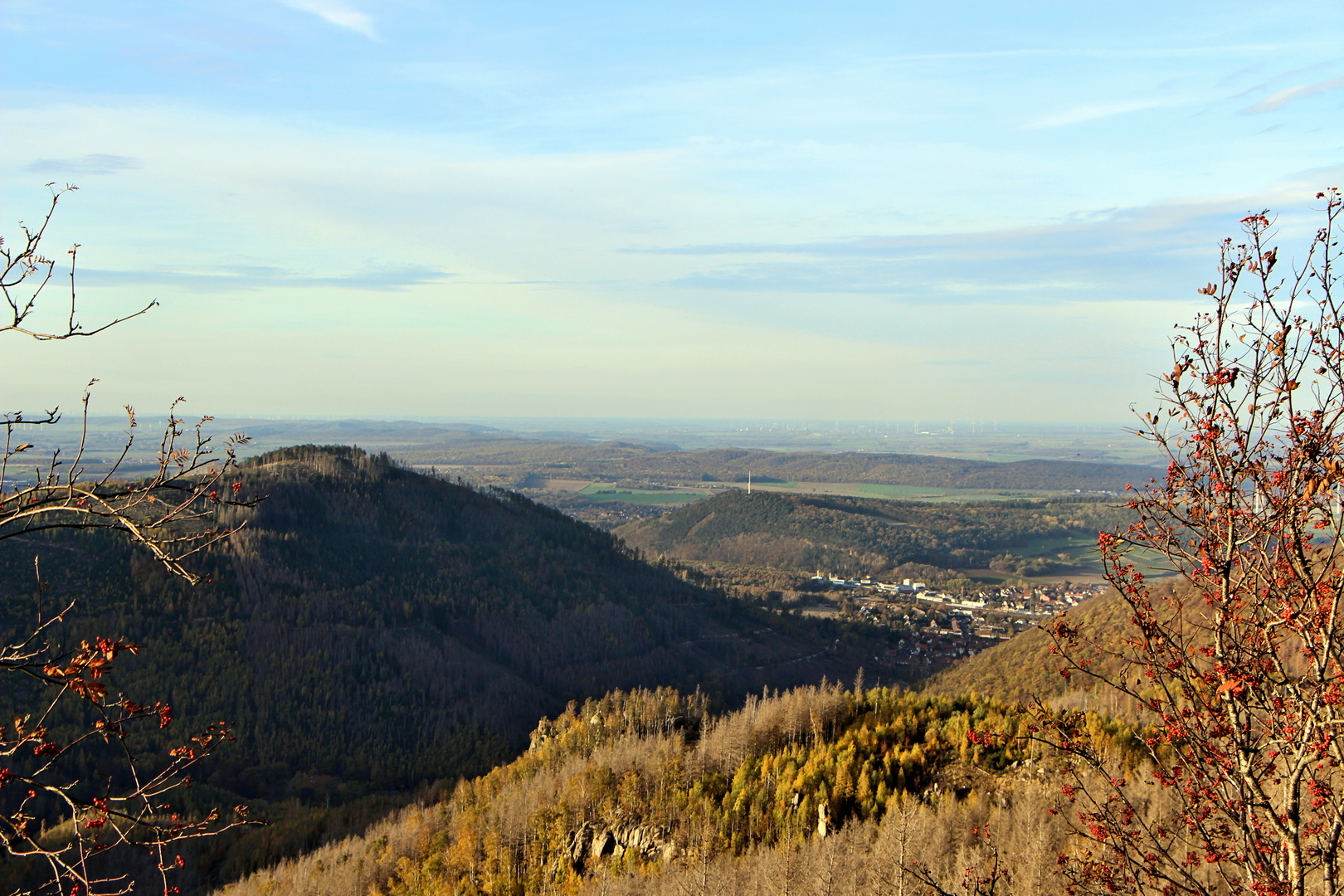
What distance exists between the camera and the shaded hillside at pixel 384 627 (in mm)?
81000

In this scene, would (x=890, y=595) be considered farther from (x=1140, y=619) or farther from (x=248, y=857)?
(x=1140, y=619)

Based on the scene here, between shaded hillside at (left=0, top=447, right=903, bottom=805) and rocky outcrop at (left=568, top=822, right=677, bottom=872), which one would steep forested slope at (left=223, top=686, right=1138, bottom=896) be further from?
shaded hillside at (left=0, top=447, right=903, bottom=805)

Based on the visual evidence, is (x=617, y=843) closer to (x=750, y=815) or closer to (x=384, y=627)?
(x=750, y=815)

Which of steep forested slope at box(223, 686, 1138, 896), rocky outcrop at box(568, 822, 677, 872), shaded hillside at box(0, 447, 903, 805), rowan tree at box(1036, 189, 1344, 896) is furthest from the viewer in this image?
shaded hillside at box(0, 447, 903, 805)

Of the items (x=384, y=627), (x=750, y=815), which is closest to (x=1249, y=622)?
(x=750, y=815)

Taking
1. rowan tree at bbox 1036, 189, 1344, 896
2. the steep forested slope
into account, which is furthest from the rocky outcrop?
rowan tree at bbox 1036, 189, 1344, 896

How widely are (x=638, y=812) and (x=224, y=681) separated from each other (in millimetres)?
55985

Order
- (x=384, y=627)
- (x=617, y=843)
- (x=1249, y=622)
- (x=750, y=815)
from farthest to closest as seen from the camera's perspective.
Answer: (x=384, y=627)
(x=617, y=843)
(x=750, y=815)
(x=1249, y=622)

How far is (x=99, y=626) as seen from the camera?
82438mm

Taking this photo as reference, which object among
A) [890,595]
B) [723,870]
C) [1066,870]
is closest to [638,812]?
[723,870]

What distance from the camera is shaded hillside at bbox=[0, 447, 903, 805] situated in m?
81.0

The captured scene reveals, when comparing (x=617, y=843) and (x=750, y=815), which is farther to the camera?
(x=617, y=843)

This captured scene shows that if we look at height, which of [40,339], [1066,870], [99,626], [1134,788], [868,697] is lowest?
[99,626]

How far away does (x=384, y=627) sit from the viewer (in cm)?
10725
